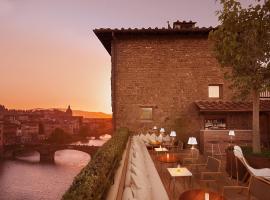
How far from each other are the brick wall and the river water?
188 feet

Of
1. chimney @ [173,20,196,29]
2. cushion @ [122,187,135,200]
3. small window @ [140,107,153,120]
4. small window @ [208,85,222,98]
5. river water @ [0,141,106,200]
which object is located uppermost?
chimney @ [173,20,196,29]

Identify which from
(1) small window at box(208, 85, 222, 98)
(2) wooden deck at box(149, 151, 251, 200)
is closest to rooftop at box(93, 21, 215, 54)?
(1) small window at box(208, 85, 222, 98)

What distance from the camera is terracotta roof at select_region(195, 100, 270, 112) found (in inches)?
712


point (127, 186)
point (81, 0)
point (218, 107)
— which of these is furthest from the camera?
point (81, 0)

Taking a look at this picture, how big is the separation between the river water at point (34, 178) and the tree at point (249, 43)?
2617 inches

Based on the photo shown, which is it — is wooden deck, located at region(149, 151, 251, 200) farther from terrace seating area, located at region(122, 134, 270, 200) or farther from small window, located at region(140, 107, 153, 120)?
small window, located at region(140, 107, 153, 120)

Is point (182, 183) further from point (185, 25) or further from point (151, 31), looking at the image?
point (185, 25)

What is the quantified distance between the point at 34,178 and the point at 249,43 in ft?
276

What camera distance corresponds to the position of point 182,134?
62.5 feet

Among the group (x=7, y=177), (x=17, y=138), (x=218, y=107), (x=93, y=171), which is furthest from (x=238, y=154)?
(x=17, y=138)

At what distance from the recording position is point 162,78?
63.7 feet

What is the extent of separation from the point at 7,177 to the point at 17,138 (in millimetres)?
41933

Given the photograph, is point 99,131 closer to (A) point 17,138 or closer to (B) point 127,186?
(A) point 17,138

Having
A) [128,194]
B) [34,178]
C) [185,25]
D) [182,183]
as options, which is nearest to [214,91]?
[185,25]
